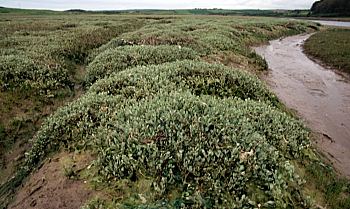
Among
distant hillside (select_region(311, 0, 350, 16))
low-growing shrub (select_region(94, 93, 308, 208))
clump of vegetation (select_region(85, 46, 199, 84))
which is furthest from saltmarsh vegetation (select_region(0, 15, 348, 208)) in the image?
distant hillside (select_region(311, 0, 350, 16))

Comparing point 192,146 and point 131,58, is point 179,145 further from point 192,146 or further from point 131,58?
point 131,58

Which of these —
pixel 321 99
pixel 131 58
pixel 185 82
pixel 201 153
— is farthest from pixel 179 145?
pixel 321 99

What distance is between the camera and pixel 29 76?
1556 centimetres

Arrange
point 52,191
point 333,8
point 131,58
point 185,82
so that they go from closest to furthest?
point 52,191 → point 185,82 → point 131,58 → point 333,8

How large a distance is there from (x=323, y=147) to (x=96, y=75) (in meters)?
10.3

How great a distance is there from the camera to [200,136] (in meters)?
6.93

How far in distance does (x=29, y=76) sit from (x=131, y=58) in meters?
4.98

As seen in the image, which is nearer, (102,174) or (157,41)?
(102,174)

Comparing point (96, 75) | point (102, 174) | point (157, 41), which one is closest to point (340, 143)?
point (102, 174)

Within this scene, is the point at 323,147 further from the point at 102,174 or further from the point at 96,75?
the point at 96,75

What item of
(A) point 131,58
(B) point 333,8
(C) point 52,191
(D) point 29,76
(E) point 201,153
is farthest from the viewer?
(B) point 333,8

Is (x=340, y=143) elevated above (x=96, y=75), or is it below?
below

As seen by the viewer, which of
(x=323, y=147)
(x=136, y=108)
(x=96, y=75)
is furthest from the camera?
(x=96, y=75)

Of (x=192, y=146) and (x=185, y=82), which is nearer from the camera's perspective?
(x=192, y=146)
